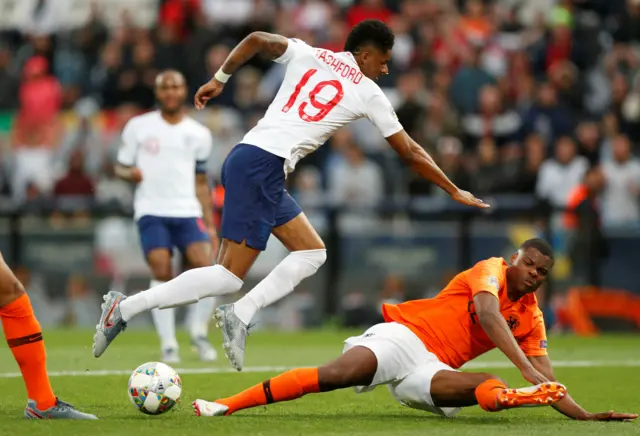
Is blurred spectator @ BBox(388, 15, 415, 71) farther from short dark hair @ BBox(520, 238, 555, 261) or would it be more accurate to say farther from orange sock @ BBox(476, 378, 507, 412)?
orange sock @ BBox(476, 378, 507, 412)

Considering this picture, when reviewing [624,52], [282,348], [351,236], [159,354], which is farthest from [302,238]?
[624,52]

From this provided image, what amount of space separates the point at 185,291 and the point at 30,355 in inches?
54.3

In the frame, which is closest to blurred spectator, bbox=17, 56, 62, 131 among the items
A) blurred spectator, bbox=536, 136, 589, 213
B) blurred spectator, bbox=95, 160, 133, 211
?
blurred spectator, bbox=95, 160, 133, 211

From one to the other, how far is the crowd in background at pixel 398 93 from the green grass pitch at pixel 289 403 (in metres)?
3.48

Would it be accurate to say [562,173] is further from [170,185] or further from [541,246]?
[541,246]

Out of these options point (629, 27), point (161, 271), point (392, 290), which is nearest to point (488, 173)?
point (392, 290)

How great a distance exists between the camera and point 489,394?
713 cm

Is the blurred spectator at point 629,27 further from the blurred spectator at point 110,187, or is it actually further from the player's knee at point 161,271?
the player's knee at point 161,271

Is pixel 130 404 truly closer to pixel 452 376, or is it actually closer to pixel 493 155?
pixel 452 376

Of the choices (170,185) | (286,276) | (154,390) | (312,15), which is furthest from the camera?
(312,15)

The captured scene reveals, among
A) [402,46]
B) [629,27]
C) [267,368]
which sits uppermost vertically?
[629,27]

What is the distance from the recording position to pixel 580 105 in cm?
1903

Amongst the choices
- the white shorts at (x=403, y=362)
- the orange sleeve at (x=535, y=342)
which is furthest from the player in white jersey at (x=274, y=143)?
the white shorts at (x=403, y=362)

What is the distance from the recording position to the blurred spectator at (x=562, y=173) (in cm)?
1716
